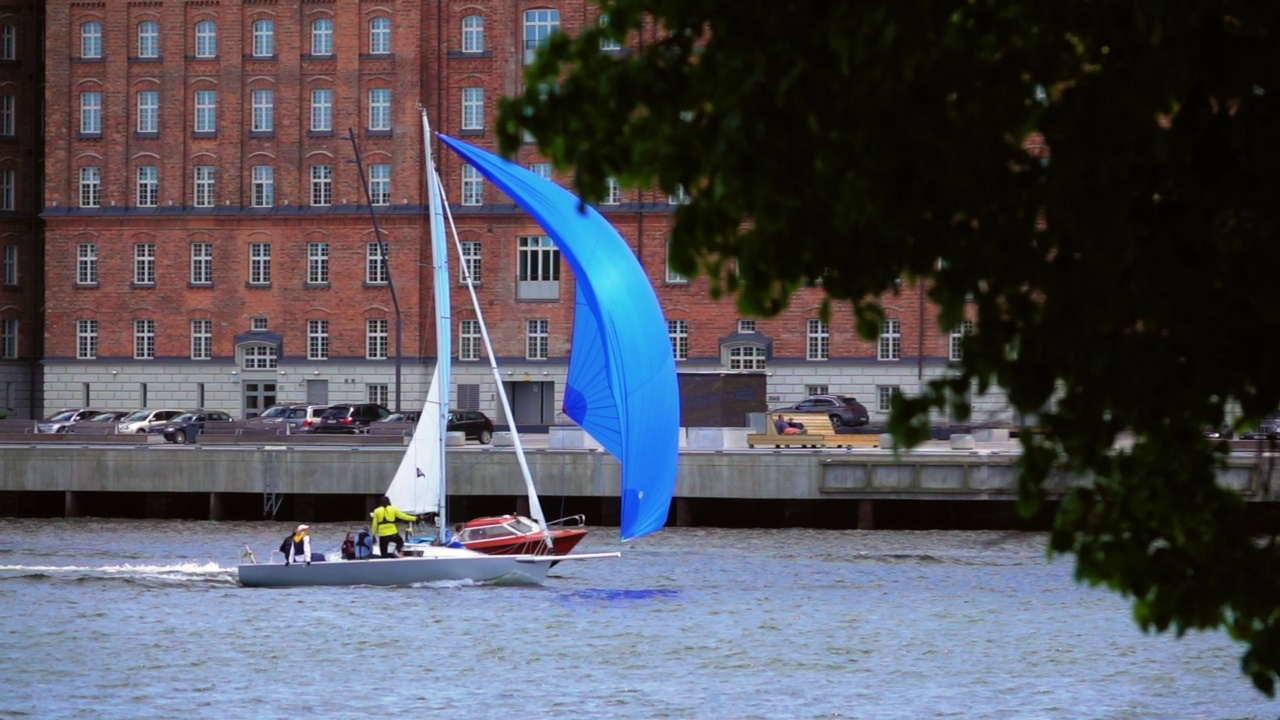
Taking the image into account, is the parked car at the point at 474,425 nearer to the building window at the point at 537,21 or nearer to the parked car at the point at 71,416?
the parked car at the point at 71,416

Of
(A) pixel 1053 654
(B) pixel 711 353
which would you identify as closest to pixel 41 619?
(A) pixel 1053 654

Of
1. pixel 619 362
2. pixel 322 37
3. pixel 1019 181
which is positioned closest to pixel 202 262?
pixel 322 37

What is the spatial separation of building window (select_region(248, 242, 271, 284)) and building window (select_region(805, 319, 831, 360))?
21.0 metres

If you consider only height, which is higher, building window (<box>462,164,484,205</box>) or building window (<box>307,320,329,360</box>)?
building window (<box>462,164,484,205</box>)

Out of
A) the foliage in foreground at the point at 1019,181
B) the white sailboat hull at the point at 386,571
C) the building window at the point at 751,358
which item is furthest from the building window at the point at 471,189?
the foliage in foreground at the point at 1019,181

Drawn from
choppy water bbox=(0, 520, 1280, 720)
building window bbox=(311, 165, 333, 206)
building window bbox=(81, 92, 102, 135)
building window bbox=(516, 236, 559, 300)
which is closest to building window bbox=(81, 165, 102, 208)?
building window bbox=(81, 92, 102, 135)

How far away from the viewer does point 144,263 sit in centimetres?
7738

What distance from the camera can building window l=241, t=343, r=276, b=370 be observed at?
76.4m

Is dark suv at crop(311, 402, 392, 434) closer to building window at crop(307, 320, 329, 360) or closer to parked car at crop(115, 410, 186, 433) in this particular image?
parked car at crop(115, 410, 186, 433)

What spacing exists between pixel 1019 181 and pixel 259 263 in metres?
71.1

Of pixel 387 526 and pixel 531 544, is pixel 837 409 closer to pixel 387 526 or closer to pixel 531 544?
pixel 531 544

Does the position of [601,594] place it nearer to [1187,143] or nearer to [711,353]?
[1187,143]

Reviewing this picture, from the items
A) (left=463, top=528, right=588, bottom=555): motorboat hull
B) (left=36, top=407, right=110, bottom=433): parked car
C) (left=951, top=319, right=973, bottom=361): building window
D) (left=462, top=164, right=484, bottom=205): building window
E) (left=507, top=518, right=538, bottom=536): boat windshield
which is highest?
(left=462, top=164, right=484, bottom=205): building window

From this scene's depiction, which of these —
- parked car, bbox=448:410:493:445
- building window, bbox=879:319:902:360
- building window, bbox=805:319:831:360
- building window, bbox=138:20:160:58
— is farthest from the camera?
building window, bbox=138:20:160:58
